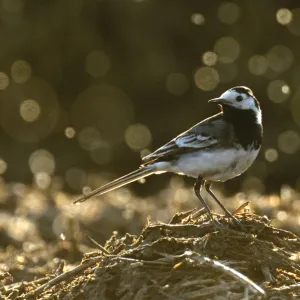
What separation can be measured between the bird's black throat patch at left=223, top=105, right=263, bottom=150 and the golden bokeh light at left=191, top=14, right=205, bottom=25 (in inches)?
468

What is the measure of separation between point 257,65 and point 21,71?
536 cm

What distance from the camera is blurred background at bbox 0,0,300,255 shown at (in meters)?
17.8

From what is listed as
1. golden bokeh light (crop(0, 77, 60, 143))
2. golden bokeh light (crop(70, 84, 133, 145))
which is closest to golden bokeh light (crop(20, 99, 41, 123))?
golden bokeh light (crop(0, 77, 60, 143))

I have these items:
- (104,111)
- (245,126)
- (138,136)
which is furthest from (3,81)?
(245,126)

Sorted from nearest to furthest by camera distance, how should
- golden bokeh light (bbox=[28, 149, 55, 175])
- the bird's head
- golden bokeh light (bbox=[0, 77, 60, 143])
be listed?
the bird's head < golden bokeh light (bbox=[28, 149, 55, 175]) < golden bokeh light (bbox=[0, 77, 60, 143])

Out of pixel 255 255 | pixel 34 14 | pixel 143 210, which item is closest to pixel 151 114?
pixel 34 14

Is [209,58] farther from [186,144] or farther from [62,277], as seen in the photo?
[62,277]

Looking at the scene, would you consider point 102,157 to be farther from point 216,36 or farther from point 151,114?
point 216,36

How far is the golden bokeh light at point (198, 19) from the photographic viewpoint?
65.2 feet

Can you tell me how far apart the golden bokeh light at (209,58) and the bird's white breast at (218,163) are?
1145 centimetres

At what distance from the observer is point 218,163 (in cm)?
770

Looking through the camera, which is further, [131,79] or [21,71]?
[21,71]

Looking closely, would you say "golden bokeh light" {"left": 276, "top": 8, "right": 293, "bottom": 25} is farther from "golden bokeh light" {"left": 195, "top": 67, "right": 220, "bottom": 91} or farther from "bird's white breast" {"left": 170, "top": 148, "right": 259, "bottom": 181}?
"bird's white breast" {"left": 170, "top": 148, "right": 259, "bottom": 181}

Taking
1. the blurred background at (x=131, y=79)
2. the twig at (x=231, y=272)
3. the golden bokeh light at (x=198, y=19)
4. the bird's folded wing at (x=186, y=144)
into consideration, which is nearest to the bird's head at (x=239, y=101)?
the bird's folded wing at (x=186, y=144)
